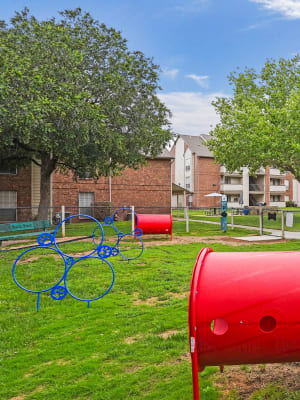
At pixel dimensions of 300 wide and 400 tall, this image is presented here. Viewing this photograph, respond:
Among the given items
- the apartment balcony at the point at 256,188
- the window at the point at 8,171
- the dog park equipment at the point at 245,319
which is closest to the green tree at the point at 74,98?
the window at the point at 8,171

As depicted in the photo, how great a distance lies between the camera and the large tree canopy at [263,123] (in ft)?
73.7

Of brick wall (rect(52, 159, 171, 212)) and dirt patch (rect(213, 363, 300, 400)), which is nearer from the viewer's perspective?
dirt patch (rect(213, 363, 300, 400))

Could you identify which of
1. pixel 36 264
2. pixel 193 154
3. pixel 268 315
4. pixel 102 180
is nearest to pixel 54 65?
pixel 36 264

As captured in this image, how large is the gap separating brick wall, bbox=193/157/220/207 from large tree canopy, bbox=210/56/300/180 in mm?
28616

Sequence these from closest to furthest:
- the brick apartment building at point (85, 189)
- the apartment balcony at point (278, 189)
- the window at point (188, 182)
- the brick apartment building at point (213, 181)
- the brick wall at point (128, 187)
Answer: the brick apartment building at point (85, 189)
the brick wall at point (128, 187)
the brick apartment building at point (213, 181)
the window at point (188, 182)
the apartment balcony at point (278, 189)

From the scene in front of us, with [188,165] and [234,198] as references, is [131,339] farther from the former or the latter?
[234,198]

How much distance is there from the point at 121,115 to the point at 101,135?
2.82 metres

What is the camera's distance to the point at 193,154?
59.2m

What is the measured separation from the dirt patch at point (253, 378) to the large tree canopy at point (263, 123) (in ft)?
63.8

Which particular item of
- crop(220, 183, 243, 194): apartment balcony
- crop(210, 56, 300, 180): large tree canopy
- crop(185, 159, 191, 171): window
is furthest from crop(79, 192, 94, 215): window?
crop(220, 183, 243, 194): apartment balcony

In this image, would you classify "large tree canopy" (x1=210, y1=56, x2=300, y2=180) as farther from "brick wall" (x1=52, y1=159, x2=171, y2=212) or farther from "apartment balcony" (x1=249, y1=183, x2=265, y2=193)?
"apartment balcony" (x1=249, y1=183, x2=265, y2=193)

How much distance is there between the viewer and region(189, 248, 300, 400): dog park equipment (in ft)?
8.86

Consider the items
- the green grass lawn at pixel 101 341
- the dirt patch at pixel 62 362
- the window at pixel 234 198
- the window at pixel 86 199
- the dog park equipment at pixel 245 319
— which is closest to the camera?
the dog park equipment at pixel 245 319

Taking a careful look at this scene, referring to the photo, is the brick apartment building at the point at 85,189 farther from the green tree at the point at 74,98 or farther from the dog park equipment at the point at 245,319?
the dog park equipment at the point at 245,319
